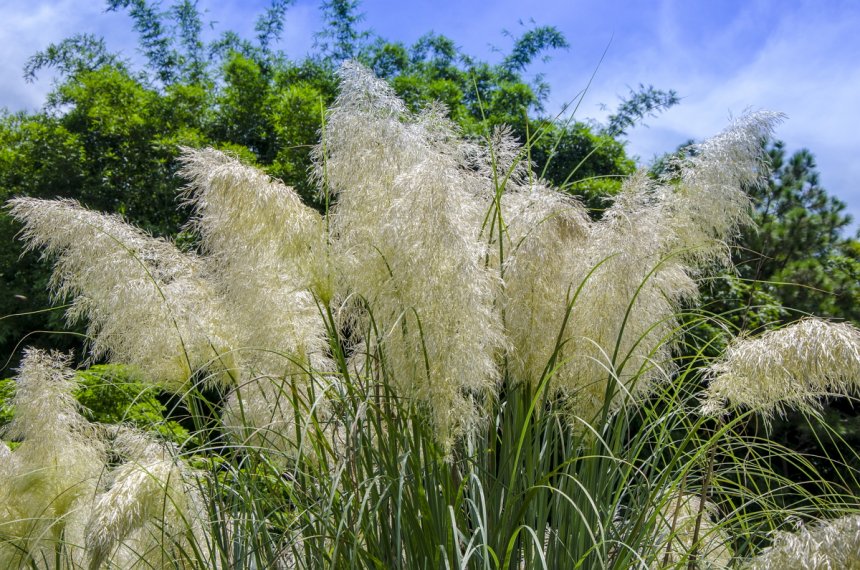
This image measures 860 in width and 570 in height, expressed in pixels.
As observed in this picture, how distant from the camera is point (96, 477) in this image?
12.9 ft

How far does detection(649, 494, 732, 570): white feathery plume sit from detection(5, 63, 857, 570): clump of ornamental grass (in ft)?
0.11

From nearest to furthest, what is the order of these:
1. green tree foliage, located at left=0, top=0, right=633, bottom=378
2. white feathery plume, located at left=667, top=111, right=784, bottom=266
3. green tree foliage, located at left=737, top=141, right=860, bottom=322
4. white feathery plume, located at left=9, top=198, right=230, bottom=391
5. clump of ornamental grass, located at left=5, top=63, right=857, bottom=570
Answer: clump of ornamental grass, located at left=5, top=63, right=857, bottom=570 < white feathery plume, located at left=9, top=198, right=230, bottom=391 < white feathery plume, located at left=667, top=111, right=784, bottom=266 < green tree foliage, located at left=737, top=141, right=860, bottom=322 < green tree foliage, located at left=0, top=0, right=633, bottom=378

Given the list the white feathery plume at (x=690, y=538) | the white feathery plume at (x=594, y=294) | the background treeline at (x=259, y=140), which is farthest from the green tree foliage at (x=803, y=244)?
the white feathery plume at (x=594, y=294)

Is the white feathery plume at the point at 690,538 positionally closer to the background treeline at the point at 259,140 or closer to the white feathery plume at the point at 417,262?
the white feathery plume at the point at 417,262

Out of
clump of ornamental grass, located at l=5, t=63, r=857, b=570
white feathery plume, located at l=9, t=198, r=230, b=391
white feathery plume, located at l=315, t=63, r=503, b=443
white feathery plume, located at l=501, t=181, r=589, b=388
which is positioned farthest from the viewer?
white feathery plume, located at l=9, t=198, r=230, b=391

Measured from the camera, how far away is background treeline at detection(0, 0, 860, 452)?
31.5 feet

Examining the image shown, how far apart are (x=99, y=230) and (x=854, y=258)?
8665mm

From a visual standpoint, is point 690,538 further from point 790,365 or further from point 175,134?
point 175,134

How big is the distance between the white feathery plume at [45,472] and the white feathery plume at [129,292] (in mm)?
485

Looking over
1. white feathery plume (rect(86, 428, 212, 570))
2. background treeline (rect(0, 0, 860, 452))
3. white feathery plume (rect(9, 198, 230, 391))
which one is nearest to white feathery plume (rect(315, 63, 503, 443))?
white feathery plume (rect(9, 198, 230, 391))

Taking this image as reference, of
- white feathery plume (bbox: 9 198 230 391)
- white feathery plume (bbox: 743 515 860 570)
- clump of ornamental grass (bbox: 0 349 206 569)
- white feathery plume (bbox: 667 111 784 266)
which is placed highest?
white feathery plume (bbox: 667 111 784 266)

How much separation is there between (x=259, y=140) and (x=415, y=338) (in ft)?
36.5

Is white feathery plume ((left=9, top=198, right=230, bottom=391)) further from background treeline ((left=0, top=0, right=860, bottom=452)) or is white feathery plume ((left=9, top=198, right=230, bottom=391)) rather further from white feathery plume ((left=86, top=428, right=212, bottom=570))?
background treeline ((left=0, top=0, right=860, bottom=452))

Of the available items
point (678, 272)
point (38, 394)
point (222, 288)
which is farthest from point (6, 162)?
point (678, 272)
